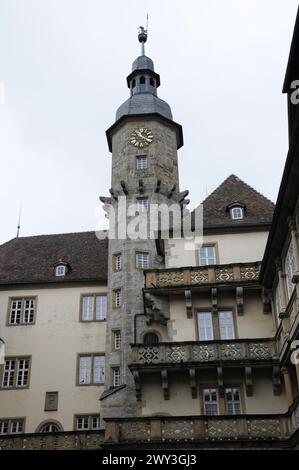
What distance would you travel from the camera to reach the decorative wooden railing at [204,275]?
26766 mm

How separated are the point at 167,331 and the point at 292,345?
333 inches

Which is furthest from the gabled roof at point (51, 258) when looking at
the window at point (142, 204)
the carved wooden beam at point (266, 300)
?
the carved wooden beam at point (266, 300)

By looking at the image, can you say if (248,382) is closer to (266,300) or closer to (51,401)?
(266,300)

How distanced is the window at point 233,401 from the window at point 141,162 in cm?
1373

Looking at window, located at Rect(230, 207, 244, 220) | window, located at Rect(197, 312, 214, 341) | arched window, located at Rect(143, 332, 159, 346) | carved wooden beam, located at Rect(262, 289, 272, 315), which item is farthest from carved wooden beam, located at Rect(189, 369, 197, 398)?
window, located at Rect(230, 207, 244, 220)

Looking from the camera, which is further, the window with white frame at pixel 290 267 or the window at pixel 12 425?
the window at pixel 12 425

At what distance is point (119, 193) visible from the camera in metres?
33.7

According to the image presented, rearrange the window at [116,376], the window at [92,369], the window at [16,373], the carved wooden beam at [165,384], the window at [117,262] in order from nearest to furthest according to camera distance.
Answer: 1. the carved wooden beam at [165,384]
2. the window at [116,376]
3. the window at [117,262]
4. the window at [92,369]
5. the window at [16,373]

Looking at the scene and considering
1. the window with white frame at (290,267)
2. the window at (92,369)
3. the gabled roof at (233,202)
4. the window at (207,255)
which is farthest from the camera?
the window at (92,369)

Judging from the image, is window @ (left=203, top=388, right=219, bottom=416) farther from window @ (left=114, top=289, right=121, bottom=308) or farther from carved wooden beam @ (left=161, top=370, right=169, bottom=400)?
window @ (left=114, top=289, right=121, bottom=308)

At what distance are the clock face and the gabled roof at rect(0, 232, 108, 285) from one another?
684 centimetres

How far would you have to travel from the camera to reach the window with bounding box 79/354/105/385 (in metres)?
32.1

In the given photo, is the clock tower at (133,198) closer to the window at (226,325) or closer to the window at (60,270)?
the window at (226,325)
